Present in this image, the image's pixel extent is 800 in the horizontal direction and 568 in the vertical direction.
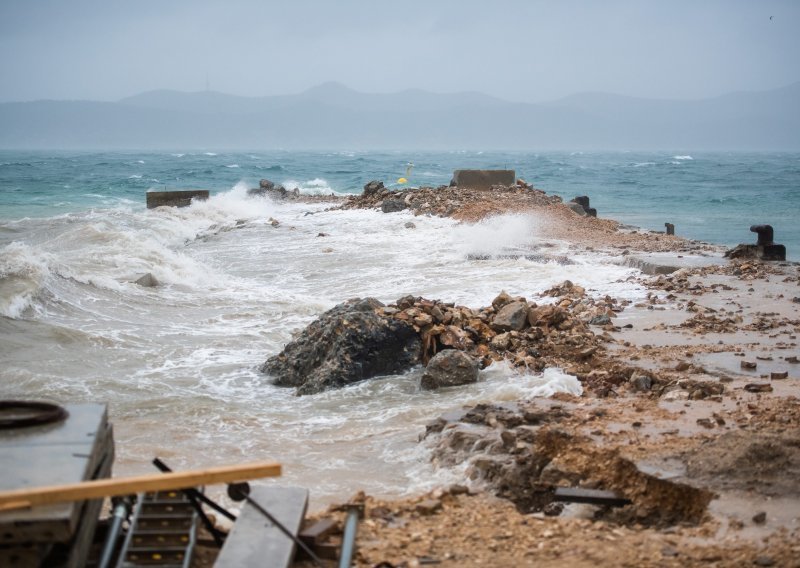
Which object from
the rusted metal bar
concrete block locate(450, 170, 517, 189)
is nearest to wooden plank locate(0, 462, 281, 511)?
the rusted metal bar

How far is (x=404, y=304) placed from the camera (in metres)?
9.49

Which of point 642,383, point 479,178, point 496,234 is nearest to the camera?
point 642,383

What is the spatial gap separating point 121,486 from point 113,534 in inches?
28.7

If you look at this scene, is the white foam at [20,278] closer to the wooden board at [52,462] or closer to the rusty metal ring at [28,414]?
the rusty metal ring at [28,414]

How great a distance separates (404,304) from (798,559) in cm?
594

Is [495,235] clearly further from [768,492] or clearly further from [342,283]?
[768,492]

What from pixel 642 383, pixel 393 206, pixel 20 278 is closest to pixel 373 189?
pixel 393 206

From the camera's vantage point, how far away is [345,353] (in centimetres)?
864

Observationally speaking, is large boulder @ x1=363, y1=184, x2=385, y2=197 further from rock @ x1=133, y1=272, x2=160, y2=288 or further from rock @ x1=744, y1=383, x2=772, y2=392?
rock @ x1=744, y1=383, x2=772, y2=392

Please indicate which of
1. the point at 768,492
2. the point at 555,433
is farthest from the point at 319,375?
the point at 768,492

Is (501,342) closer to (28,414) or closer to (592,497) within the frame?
(592,497)

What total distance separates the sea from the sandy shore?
19.5 inches

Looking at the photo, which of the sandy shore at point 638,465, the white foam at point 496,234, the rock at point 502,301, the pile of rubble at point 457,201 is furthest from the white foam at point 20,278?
the pile of rubble at point 457,201

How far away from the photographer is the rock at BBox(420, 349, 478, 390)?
319 inches
